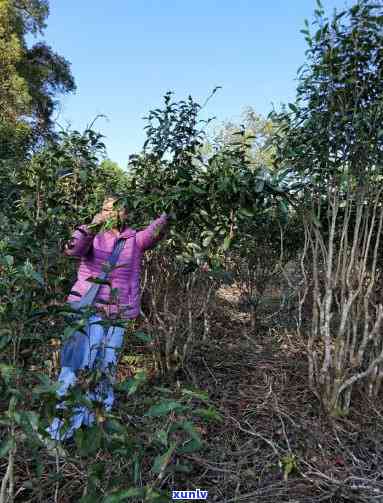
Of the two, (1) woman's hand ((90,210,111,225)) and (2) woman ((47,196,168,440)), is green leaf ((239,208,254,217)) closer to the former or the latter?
(2) woman ((47,196,168,440))

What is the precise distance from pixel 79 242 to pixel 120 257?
24cm

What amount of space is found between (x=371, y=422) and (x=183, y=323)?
5.40 ft

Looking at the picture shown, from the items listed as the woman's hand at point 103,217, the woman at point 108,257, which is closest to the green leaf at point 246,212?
the woman at point 108,257

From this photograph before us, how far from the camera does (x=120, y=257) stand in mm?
2242

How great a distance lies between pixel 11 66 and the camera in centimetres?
1353

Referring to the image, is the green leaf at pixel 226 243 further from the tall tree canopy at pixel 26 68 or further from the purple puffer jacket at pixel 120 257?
the tall tree canopy at pixel 26 68

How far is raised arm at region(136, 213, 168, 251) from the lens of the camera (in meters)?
2.21

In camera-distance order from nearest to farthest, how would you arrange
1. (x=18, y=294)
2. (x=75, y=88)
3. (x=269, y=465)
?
(x=18, y=294), (x=269, y=465), (x=75, y=88)

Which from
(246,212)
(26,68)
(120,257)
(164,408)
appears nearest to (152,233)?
(120,257)

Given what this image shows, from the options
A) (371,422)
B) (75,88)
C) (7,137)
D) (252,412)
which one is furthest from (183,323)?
(75,88)

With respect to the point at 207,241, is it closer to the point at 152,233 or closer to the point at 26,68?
the point at 152,233

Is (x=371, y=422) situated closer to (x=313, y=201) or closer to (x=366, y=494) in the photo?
(x=366, y=494)

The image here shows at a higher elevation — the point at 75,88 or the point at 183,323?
the point at 75,88

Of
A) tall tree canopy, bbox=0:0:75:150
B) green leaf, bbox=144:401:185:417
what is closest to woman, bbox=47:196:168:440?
green leaf, bbox=144:401:185:417
